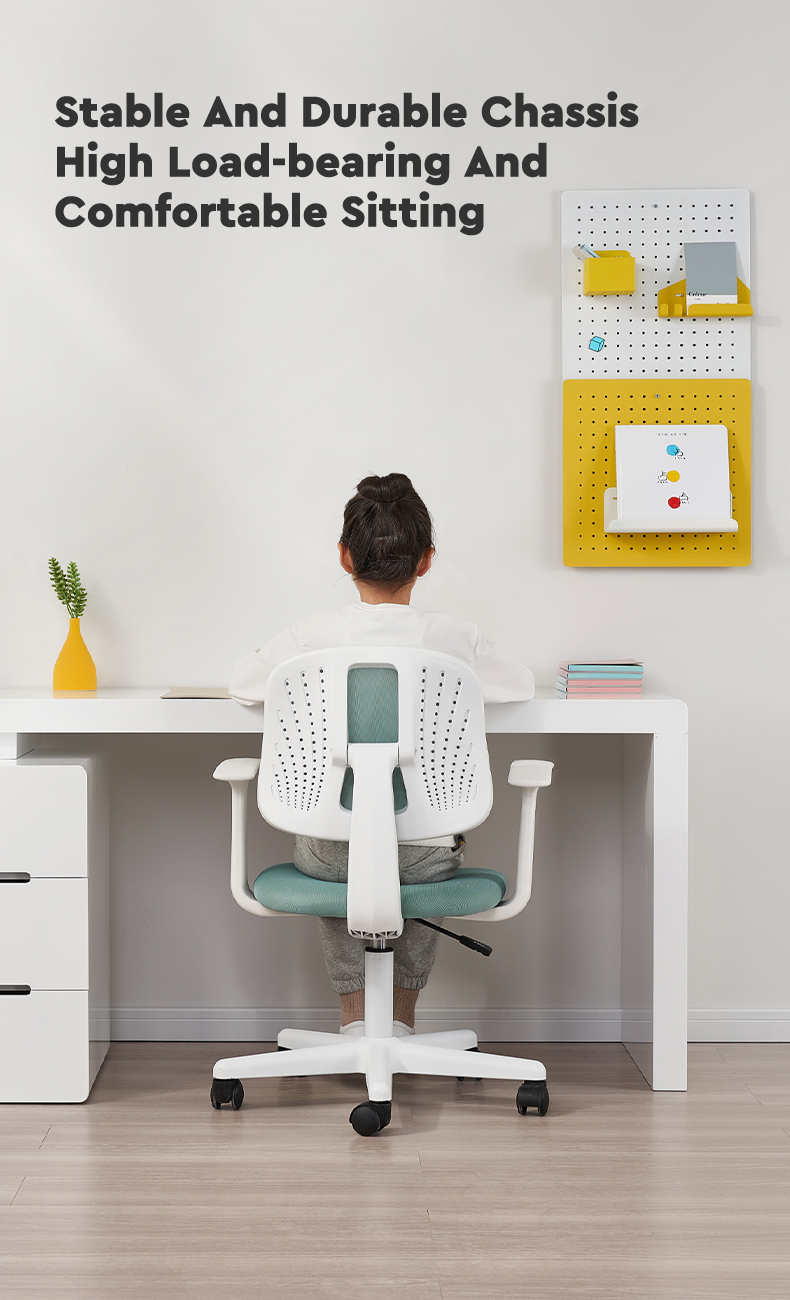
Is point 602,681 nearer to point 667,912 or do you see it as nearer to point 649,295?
point 667,912

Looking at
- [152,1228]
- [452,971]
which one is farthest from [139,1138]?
[452,971]

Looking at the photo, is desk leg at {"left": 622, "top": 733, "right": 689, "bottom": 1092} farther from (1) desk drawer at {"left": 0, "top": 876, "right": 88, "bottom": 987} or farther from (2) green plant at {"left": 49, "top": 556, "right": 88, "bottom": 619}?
(2) green plant at {"left": 49, "top": 556, "right": 88, "bottom": 619}

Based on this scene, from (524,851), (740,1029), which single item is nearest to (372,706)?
(524,851)

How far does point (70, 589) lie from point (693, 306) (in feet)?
5.37

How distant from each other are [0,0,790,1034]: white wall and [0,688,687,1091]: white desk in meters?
0.38

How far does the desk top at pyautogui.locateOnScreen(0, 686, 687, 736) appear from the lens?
2.31m

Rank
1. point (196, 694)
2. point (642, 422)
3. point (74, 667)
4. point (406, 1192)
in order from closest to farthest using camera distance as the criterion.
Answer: point (406, 1192), point (196, 694), point (74, 667), point (642, 422)

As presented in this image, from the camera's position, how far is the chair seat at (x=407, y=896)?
205 centimetres

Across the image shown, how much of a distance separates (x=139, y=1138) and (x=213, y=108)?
2315 millimetres

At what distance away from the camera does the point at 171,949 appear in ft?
9.00

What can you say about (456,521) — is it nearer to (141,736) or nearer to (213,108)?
(141,736)

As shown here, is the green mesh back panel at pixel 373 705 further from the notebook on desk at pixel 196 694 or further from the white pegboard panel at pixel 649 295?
the white pegboard panel at pixel 649 295

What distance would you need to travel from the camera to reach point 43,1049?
7.38 feet

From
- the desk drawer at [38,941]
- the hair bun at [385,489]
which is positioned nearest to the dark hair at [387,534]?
the hair bun at [385,489]
